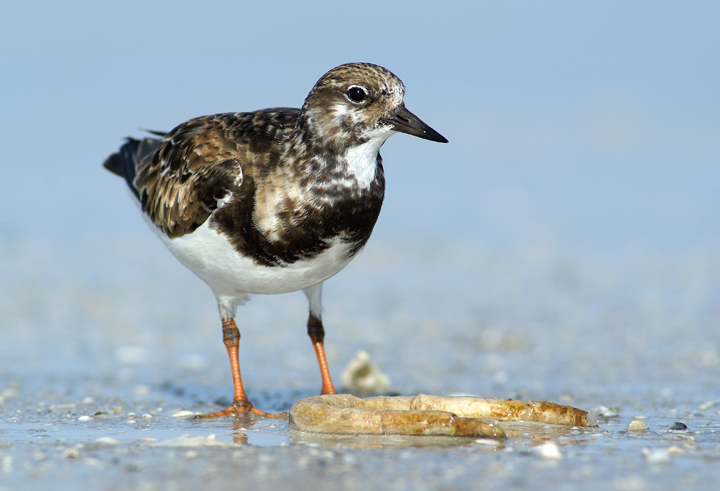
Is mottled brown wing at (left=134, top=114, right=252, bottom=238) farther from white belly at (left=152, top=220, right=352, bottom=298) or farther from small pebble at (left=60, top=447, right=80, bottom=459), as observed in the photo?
small pebble at (left=60, top=447, right=80, bottom=459)

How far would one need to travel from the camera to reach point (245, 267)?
16.0ft

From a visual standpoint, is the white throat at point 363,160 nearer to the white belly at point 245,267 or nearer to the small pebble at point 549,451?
the white belly at point 245,267

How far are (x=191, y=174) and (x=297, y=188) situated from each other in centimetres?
94

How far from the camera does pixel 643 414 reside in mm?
4918

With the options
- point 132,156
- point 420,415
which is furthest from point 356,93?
point 132,156

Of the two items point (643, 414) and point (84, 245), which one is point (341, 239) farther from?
point (84, 245)

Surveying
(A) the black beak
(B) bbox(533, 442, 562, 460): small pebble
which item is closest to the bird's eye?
(A) the black beak

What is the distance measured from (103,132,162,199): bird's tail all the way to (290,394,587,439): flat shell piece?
2.82 m

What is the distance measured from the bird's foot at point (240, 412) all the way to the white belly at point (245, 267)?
686mm

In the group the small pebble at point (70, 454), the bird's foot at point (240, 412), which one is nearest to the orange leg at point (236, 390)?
the bird's foot at point (240, 412)

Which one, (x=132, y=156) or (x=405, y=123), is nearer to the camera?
(x=405, y=123)

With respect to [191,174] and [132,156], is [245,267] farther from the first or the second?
[132,156]

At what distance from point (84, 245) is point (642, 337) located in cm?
766

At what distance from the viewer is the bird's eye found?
466cm
